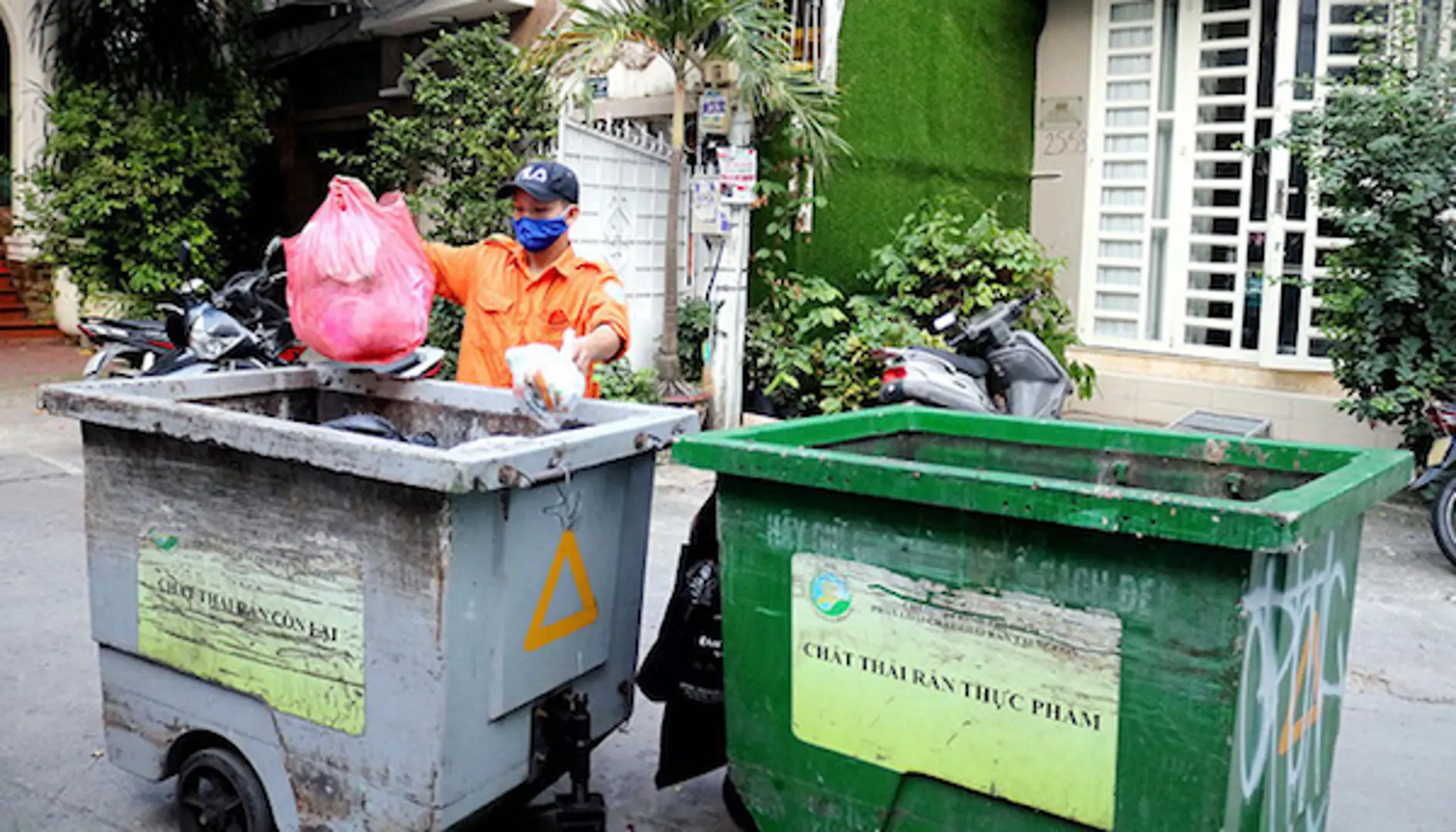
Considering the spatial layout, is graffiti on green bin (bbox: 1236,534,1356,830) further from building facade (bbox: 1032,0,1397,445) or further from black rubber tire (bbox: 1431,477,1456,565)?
building facade (bbox: 1032,0,1397,445)

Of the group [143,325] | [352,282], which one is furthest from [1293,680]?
[143,325]

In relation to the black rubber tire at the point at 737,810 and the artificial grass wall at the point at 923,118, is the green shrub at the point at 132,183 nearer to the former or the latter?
the artificial grass wall at the point at 923,118

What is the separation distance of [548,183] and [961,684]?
6.79ft

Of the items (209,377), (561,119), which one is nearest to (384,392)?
(209,377)

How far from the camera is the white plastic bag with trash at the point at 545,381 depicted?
2912 millimetres

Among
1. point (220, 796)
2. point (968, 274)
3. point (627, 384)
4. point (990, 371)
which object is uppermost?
point (968, 274)

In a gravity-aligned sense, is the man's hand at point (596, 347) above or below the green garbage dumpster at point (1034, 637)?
above

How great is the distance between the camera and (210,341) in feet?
22.2

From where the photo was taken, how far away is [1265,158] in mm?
9094

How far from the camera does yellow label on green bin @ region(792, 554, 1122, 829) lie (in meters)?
2.31

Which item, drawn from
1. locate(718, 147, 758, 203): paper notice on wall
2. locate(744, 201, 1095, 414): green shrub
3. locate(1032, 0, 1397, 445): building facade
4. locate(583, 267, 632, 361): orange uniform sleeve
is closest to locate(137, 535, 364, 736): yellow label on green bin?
locate(583, 267, 632, 361): orange uniform sleeve

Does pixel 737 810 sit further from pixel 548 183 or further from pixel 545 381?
pixel 548 183

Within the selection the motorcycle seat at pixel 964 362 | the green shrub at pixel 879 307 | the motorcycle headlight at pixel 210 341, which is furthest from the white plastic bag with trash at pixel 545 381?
the green shrub at pixel 879 307

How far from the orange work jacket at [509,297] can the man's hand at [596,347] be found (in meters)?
0.21
